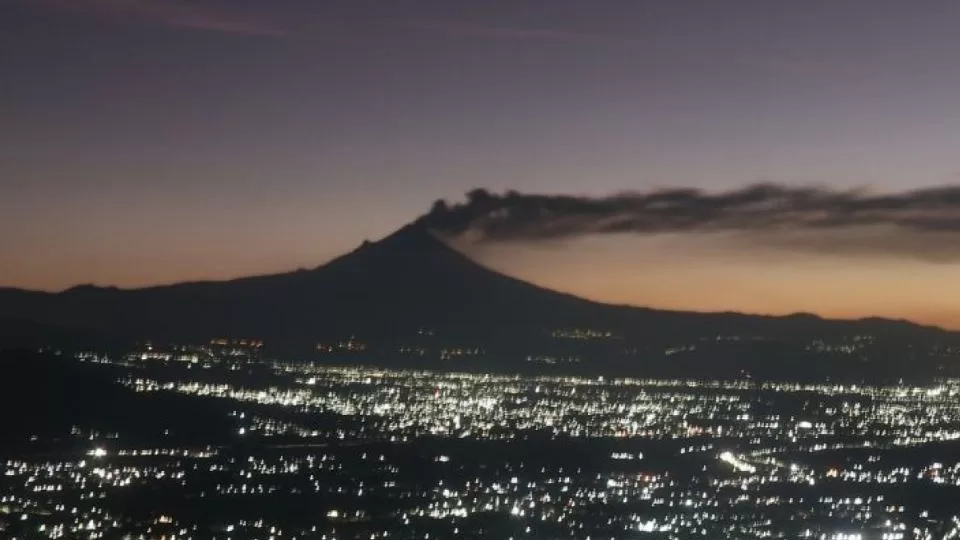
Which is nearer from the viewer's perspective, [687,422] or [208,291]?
[687,422]

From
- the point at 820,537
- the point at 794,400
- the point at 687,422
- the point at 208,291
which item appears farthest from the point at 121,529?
the point at 208,291

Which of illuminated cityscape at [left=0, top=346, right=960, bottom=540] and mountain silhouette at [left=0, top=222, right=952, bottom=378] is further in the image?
mountain silhouette at [left=0, top=222, right=952, bottom=378]

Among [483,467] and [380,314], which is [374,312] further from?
[483,467]

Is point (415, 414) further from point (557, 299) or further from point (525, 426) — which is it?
point (557, 299)

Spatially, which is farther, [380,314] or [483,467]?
[380,314]

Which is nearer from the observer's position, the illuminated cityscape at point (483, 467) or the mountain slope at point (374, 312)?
the illuminated cityscape at point (483, 467)

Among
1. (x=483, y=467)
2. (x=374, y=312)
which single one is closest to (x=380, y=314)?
(x=374, y=312)

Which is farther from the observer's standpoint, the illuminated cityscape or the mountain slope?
the mountain slope

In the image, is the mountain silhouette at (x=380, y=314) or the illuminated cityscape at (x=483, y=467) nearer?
the illuminated cityscape at (x=483, y=467)
